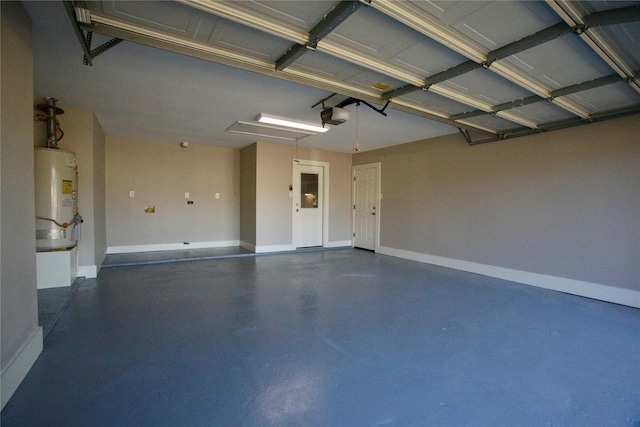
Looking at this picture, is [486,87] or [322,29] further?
[486,87]

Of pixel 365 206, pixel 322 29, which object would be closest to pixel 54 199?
pixel 322 29

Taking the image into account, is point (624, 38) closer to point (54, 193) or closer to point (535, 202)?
point (535, 202)

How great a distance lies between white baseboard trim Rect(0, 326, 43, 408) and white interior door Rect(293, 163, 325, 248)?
5271 millimetres

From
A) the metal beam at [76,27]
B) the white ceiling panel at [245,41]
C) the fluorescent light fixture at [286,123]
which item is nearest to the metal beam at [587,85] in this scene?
the white ceiling panel at [245,41]

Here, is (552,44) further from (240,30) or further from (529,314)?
(529,314)

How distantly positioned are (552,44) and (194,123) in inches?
190

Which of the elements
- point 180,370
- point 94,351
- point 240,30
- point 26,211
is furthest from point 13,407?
point 240,30

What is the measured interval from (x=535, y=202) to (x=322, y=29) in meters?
4.20

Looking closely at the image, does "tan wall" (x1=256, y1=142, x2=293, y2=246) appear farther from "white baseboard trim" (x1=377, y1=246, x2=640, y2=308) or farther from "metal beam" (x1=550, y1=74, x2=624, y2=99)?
"metal beam" (x1=550, y1=74, x2=624, y2=99)

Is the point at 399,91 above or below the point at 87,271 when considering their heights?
above

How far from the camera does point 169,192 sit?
23.3 feet

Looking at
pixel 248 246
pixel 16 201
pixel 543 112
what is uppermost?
pixel 543 112

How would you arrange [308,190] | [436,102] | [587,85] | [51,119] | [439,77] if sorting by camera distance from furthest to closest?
[308,190] < [51,119] < [436,102] < [587,85] < [439,77]

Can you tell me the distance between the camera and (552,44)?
2369 millimetres
